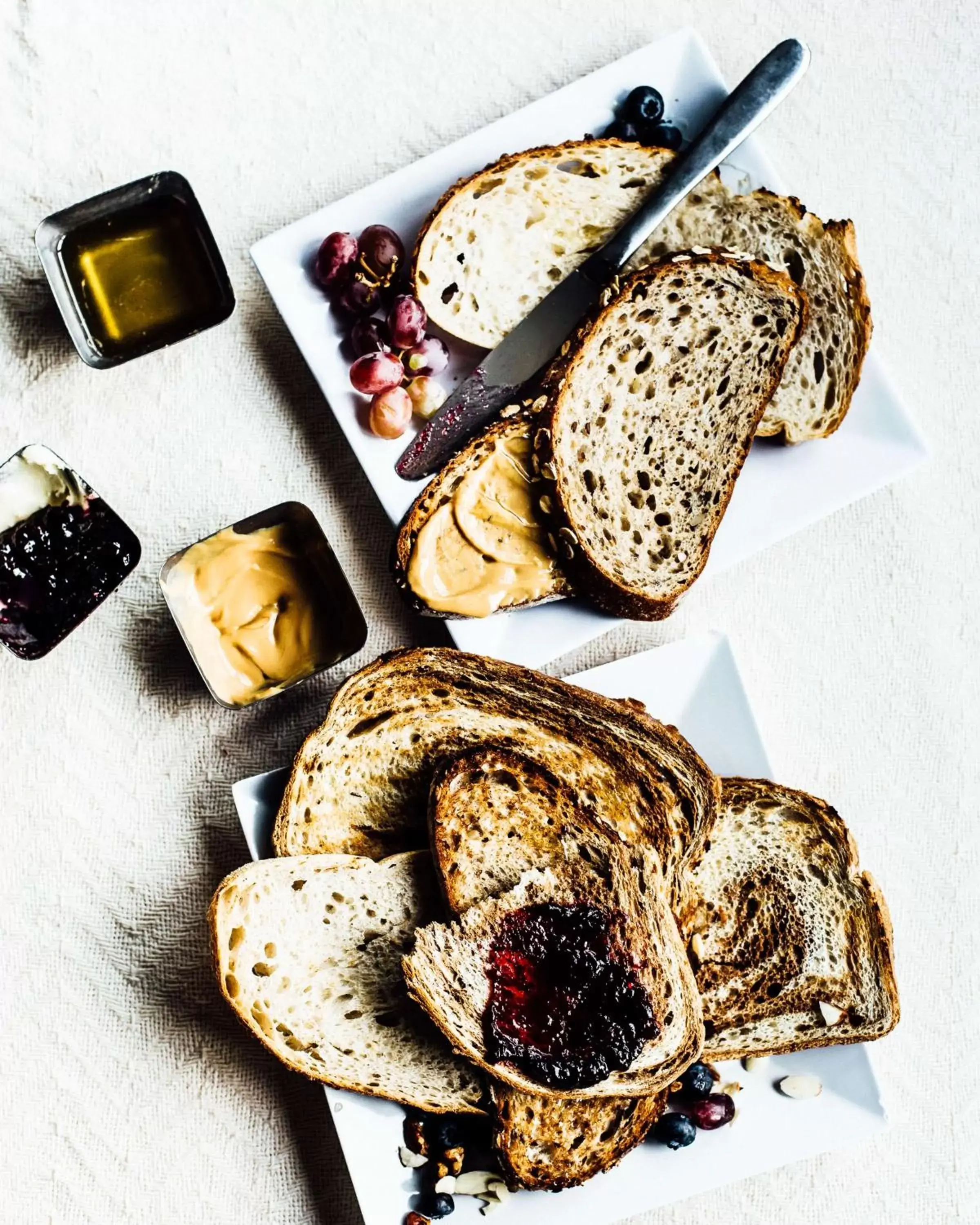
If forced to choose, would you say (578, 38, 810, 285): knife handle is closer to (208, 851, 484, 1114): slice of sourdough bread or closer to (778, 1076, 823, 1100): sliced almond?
(208, 851, 484, 1114): slice of sourdough bread

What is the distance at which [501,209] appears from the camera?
6.75 ft

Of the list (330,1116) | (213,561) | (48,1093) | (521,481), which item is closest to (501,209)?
(521,481)

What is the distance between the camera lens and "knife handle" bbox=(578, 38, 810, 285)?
6.64ft

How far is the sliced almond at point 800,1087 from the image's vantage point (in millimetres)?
2047

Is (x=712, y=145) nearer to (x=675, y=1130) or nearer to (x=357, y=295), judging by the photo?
(x=357, y=295)

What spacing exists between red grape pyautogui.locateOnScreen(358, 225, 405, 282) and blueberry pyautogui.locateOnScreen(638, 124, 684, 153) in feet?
1.66

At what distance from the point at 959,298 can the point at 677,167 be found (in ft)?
2.23

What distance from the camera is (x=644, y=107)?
6.84ft

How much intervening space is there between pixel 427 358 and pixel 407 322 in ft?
0.26

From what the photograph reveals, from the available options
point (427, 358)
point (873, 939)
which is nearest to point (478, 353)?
point (427, 358)

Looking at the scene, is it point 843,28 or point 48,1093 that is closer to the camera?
point 48,1093

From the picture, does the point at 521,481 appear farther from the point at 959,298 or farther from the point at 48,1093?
the point at 48,1093

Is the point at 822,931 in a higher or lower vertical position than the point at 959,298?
lower

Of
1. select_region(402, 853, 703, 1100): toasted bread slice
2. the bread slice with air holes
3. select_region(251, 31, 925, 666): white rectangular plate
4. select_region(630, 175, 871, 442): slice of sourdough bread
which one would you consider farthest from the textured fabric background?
select_region(402, 853, 703, 1100): toasted bread slice
